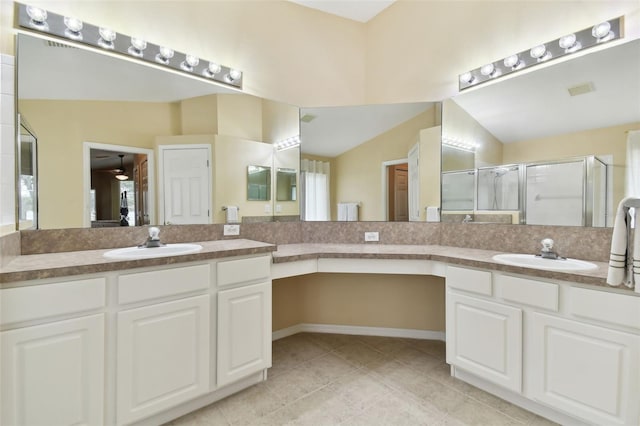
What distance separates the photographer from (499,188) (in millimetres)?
2084

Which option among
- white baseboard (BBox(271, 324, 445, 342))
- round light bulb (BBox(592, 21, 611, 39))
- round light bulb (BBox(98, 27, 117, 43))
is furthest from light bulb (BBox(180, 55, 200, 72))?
round light bulb (BBox(592, 21, 611, 39))

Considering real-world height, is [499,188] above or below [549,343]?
above

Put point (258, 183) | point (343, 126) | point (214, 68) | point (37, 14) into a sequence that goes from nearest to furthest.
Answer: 1. point (37, 14)
2. point (214, 68)
3. point (258, 183)
4. point (343, 126)

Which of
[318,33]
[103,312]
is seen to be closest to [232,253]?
[103,312]

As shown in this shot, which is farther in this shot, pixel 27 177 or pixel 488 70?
pixel 488 70

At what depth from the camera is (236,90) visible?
2322 mm

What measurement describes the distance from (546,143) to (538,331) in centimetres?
118

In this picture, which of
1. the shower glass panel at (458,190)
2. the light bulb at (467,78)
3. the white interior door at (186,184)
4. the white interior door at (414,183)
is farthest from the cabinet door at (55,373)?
the light bulb at (467,78)

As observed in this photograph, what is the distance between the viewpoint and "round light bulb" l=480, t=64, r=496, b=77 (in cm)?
214

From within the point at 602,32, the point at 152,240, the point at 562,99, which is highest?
the point at 602,32

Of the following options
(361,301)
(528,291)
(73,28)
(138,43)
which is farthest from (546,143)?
(73,28)

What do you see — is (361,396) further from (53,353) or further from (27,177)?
(27,177)

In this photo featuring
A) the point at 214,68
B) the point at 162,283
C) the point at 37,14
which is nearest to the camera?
the point at 162,283

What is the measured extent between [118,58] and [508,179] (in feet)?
8.88
